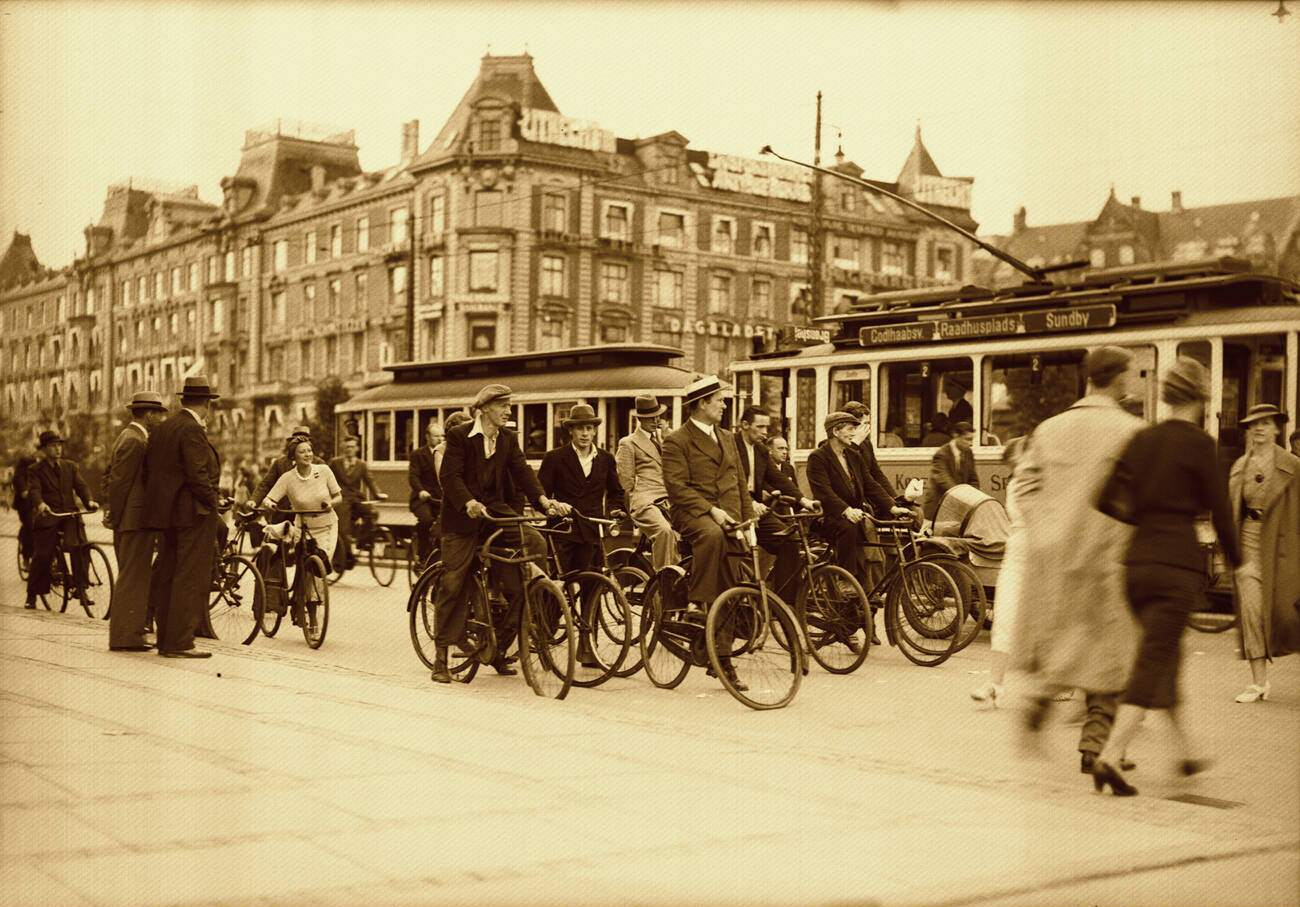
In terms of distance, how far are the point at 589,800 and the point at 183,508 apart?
20.9ft

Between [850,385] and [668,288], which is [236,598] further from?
[668,288]

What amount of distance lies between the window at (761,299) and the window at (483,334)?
12.6 m

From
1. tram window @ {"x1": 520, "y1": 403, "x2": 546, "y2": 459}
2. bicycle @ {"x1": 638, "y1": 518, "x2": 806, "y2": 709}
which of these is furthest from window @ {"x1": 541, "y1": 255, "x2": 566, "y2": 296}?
bicycle @ {"x1": 638, "y1": 518, "x2": 806, "y2": 709}

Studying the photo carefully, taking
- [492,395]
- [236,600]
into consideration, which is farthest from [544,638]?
[236,600]

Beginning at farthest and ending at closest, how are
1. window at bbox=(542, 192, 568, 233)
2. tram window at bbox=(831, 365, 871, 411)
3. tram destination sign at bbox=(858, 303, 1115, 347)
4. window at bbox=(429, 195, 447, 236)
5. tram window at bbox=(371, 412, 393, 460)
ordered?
1. window at bbox=(542, 192, 568, 233)
2. window at bbox=(429, 195, 447, 236)
3. tram window at bbox=(371, 412, 393, 460)
4. tram window at bbox=(831, 365, 871, 411)
5. tram destination sign at bbox=(858, 303, 1115, 347)

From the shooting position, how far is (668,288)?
66500 millimetres

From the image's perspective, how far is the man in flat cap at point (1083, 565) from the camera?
7.03 metres

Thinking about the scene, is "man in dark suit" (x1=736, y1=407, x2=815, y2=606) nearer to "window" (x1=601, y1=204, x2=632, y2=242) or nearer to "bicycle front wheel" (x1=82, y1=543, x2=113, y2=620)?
"bicycle front wheel" (x1=82, y1=543, x2=113, y2=620)

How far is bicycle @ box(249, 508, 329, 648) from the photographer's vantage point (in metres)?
13.1

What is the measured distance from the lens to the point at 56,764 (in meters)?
6.45

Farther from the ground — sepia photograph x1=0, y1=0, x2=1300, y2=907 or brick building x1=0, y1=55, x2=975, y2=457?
brick building x1=0, y1=55, x2=975, y2=457

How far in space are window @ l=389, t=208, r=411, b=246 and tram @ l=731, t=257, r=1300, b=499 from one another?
4715 cm

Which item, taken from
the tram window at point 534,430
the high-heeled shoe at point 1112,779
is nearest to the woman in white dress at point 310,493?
the high-heeled shoe at point 1112,779

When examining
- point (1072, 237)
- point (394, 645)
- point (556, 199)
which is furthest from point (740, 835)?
point (1072, 237)
